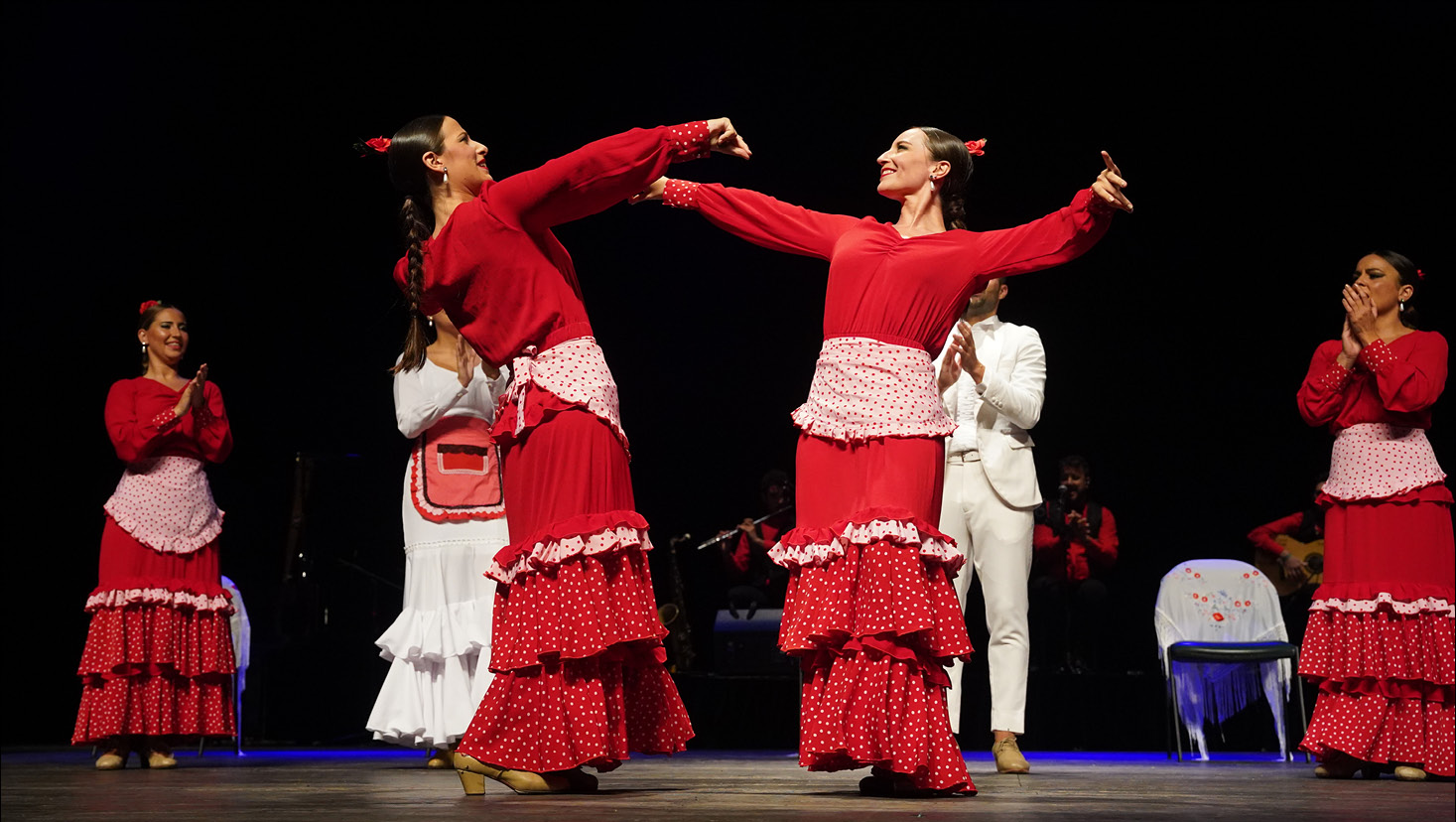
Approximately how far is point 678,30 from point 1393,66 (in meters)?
3.36

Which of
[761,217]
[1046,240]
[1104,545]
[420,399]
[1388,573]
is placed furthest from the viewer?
[1104,545]

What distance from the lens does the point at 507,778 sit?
10.1 ft

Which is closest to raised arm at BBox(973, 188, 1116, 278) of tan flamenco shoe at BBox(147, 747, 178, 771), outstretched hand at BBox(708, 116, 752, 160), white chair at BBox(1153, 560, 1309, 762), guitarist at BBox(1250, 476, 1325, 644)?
outstretched hand at BBox(708, 116, 752, 160)

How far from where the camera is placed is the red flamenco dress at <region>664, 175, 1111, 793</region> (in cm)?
315

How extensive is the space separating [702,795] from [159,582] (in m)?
2.91

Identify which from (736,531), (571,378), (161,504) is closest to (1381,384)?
(571,378)

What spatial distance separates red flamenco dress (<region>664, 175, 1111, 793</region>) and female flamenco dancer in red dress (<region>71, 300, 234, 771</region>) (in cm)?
283

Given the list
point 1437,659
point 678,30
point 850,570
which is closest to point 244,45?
point 678,30

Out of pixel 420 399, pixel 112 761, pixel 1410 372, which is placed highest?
pixel 1410 372

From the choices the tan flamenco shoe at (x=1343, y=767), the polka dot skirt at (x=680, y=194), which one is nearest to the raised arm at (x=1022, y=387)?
the polka dot skirt at (x=680, y=194)

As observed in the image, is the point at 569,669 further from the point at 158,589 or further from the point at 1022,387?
the point at 158,589

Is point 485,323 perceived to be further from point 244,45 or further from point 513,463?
point 244,45

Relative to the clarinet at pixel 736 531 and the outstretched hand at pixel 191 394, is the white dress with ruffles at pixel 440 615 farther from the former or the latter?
the clarinet at pixel 736 531

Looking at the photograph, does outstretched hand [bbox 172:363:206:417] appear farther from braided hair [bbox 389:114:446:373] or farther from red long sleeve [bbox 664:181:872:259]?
red long sleeve [bbox 664:181:872:259]
